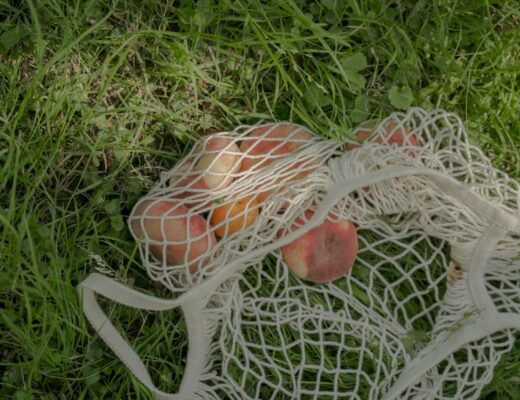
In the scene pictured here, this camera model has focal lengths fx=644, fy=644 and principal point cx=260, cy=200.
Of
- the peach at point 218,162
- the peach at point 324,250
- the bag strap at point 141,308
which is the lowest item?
the bag strap at point 141,308

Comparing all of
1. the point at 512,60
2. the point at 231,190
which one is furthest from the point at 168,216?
the point at 512,60

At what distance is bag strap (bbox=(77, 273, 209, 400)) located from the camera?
74.7 inches

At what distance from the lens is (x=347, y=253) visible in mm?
1997

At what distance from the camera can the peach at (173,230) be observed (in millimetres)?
1900

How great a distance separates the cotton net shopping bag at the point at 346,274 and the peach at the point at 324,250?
0.04 meters

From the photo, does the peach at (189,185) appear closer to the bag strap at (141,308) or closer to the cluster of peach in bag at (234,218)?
the cluster of peach in bag at (234,218)

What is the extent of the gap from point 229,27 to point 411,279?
1.02m

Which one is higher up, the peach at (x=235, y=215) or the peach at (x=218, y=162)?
the peach at (x=218, y=162)

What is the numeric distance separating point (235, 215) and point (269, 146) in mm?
242

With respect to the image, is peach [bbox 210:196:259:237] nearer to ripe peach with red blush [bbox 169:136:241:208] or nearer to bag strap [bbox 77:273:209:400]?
ripe peach with red blush [bbox 169:136:241:208]

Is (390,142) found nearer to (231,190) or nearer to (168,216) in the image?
(231,190)

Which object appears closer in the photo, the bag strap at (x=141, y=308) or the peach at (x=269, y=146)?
the bag strap at (x=141, y=308)

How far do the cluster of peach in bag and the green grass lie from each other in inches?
4.1

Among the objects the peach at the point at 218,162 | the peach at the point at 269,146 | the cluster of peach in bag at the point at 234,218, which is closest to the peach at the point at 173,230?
the cluster of peach in bag at the point at 234,218
